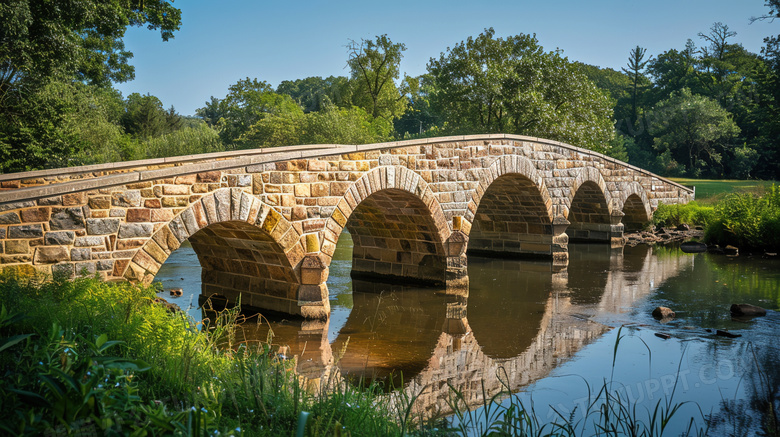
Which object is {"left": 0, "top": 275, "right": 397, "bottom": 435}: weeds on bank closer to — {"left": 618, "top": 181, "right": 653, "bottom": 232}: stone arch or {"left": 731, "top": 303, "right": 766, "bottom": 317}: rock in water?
{"left": 731, "top": 303, "right": 766, "bottom": 317}: rock in water

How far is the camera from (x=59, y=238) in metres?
6.89

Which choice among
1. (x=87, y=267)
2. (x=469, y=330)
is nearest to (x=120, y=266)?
(x=87, y=267)

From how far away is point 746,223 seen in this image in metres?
18.0

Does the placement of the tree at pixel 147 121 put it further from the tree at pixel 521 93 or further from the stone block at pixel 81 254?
the stone block at pixel 81 254

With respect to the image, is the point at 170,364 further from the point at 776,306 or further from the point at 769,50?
the point at 769,50

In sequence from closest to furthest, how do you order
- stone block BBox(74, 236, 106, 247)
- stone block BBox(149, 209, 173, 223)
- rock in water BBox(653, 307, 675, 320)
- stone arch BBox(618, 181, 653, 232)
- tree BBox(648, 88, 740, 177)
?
stone block BBox(74, 236, 106, 247), stone block BBox(149, 209, 173, 223), rock in water BBox(653, 307, 675, 320), stone arch BBox(618, 181, 653, 232), tree BBox(648, 88, 740, 177)

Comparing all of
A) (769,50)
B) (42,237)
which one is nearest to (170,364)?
(42,237)

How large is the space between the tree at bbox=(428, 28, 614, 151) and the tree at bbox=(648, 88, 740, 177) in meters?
11.9

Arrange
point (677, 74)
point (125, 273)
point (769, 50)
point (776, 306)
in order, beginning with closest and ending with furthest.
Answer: point (125, 273)
point (776, 306)
point (769, 50)
point (677, 74)

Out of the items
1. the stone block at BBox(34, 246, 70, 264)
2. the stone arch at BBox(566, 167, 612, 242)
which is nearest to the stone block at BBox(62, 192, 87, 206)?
the stone block at BBox(34, 246, 70, 264)

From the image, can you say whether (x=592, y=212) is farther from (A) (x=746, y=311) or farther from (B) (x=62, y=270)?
(B) (x=62, y=270)

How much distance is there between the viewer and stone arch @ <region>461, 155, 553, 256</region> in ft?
48.1

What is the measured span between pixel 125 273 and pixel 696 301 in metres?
9.52

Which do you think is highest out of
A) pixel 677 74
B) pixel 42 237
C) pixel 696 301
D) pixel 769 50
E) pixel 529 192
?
pixel 677 74
